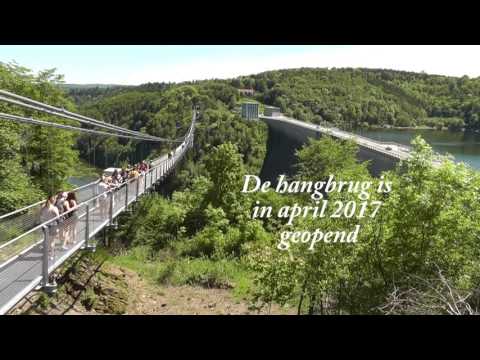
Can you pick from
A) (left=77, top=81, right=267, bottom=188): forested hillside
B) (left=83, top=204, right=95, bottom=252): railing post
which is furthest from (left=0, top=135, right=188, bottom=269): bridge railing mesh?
(left=77, top=81, right=267, bottom=188): forested hillside

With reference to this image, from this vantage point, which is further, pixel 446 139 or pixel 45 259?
pixel 446 139

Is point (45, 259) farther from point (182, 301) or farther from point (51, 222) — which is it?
point (182, 301)

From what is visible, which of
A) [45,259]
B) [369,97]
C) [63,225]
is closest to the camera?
[45,259]

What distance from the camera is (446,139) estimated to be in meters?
42.1

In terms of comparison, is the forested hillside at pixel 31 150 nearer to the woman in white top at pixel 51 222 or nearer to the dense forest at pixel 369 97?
the woman in white top at pixel 51 222

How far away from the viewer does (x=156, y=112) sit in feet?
159

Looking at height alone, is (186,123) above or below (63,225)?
below

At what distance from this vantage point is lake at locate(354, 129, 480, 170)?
106ft

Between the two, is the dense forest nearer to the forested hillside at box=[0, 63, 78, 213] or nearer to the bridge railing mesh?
the forested hillside at box=[0, 63, 78, 213]

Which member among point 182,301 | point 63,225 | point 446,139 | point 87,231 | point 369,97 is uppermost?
point 369,97

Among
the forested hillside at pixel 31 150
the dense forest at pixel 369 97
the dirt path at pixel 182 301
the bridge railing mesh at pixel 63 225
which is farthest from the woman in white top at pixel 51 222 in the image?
the dense forest at pixel 369 97

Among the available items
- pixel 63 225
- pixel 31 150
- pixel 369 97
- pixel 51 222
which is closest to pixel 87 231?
pixel 63 225

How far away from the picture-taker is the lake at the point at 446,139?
32281 millimetres

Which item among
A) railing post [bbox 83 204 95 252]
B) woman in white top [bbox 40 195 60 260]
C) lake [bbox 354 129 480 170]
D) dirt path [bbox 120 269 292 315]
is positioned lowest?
dirt path [bbox 120 269 292 315]
